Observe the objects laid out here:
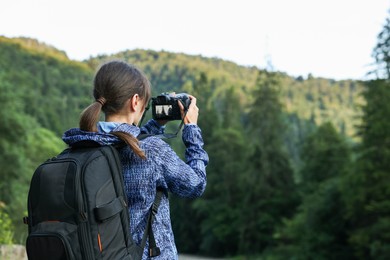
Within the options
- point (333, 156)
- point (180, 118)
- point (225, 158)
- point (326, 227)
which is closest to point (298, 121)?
point (225, 158)

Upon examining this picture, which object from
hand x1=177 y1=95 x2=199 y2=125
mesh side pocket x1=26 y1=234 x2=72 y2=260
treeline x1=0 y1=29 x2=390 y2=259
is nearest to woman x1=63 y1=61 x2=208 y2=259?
hand x1=177 y1=95 x2=199 y2=125

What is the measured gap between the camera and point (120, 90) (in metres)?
2.44

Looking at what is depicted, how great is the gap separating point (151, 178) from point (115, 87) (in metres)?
0.38

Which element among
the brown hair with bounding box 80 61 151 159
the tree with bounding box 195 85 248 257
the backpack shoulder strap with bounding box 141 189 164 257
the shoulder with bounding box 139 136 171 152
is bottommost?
the tree with bounding box 195 85 248 257

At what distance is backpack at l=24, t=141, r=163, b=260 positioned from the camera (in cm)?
218

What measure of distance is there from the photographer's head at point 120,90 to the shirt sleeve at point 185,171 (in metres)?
0.22

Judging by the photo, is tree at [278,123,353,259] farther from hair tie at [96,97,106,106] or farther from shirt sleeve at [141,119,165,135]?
hair tie at [96,97,106,106]

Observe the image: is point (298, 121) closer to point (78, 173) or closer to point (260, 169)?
point (260, 169)

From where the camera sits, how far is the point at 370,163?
31.8m

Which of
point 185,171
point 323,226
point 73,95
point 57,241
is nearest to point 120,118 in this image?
point 185,171

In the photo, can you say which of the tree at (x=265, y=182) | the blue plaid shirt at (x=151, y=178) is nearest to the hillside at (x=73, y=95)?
the blue plaid shirt at (x=151, y=178)

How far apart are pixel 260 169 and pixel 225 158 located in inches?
249

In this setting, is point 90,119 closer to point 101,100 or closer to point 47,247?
point 101,100

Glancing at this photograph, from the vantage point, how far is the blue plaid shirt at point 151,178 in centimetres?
236
